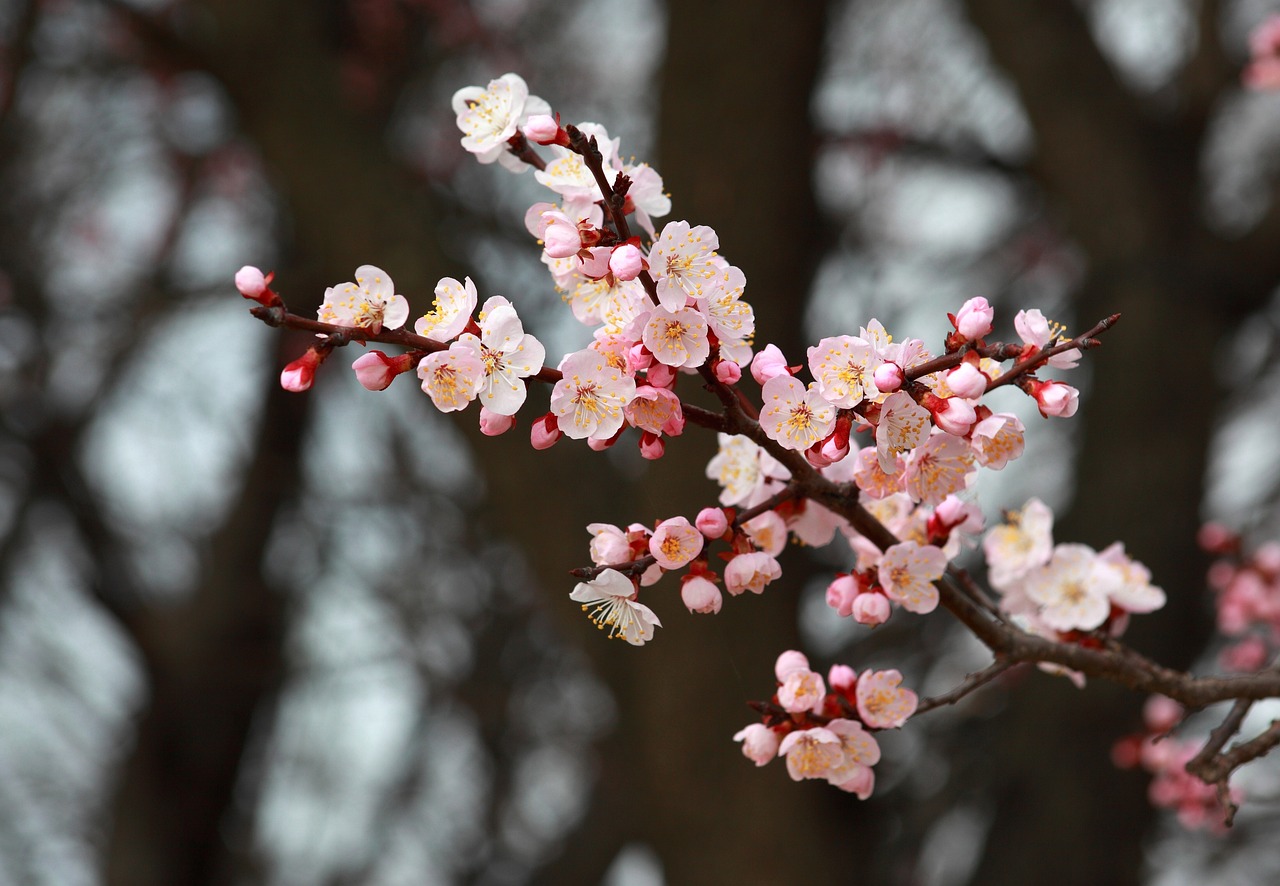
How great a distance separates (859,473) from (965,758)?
2.62 m

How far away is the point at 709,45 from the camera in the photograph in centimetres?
301

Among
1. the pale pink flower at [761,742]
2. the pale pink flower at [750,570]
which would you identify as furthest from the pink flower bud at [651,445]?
the pale pink flower at [761,742]

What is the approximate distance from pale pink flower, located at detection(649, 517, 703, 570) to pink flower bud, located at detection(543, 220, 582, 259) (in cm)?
31

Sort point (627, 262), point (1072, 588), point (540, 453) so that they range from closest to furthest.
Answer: point (627, 262) < point (1072, 588) < point (540, 453)

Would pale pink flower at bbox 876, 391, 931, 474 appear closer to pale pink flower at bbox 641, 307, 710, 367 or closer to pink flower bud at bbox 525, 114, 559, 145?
pale pink flower at bbox 641, 307, 710, 367

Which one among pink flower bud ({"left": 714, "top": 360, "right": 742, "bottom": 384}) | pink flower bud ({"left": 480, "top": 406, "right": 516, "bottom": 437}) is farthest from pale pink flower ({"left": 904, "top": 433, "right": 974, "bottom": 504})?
pink flower bud ({"left": 480, "top": 406, "right": 516, "bottom": 437})

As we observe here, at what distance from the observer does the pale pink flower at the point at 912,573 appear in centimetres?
128

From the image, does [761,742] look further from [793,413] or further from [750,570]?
[793,413]

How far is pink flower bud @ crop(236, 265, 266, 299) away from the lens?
3.60 ft

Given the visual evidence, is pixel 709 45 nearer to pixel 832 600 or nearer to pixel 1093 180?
pixel 1093 180

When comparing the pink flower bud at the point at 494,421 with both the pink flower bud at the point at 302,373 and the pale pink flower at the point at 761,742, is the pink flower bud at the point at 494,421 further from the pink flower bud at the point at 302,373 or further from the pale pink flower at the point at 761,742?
the pale pink flower at the point at 761,742

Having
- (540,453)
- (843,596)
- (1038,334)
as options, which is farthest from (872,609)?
(540,453)

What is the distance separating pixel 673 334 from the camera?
108 centimetres

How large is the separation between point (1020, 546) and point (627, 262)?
97cm
